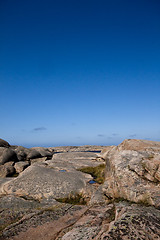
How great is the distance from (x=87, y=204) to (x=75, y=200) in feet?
3.93

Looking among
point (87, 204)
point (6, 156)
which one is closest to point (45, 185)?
point (87, 204)

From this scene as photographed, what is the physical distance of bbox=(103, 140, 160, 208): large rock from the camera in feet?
28.0

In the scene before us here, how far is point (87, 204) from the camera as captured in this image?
10.7 meters

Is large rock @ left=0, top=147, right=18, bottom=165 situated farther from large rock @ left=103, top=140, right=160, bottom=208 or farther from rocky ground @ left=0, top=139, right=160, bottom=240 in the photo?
large rock @ left=103, top=140, right=160, bottom=208

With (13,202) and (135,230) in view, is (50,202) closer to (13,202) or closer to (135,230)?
(13,202)

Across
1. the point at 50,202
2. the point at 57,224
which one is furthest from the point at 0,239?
the point at 50,202

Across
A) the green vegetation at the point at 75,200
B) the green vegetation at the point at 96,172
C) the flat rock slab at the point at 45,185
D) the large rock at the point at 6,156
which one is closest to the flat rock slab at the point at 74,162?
the green vegetation at the point at 96,172

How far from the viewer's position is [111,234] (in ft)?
15.0

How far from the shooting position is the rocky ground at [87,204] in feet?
17.4

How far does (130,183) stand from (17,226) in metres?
6.89

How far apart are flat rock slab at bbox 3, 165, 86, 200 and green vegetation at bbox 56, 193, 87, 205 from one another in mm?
343

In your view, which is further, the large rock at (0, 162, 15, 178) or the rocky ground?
the large rock at (0, 162, 15, 178)

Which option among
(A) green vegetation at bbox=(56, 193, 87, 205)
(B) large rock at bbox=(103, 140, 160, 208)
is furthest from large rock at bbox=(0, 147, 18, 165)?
(B) large rock at bbox=(103, 140, 160, 208)

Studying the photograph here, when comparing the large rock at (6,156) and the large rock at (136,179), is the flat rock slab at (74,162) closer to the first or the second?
the large rock at (6,156)
